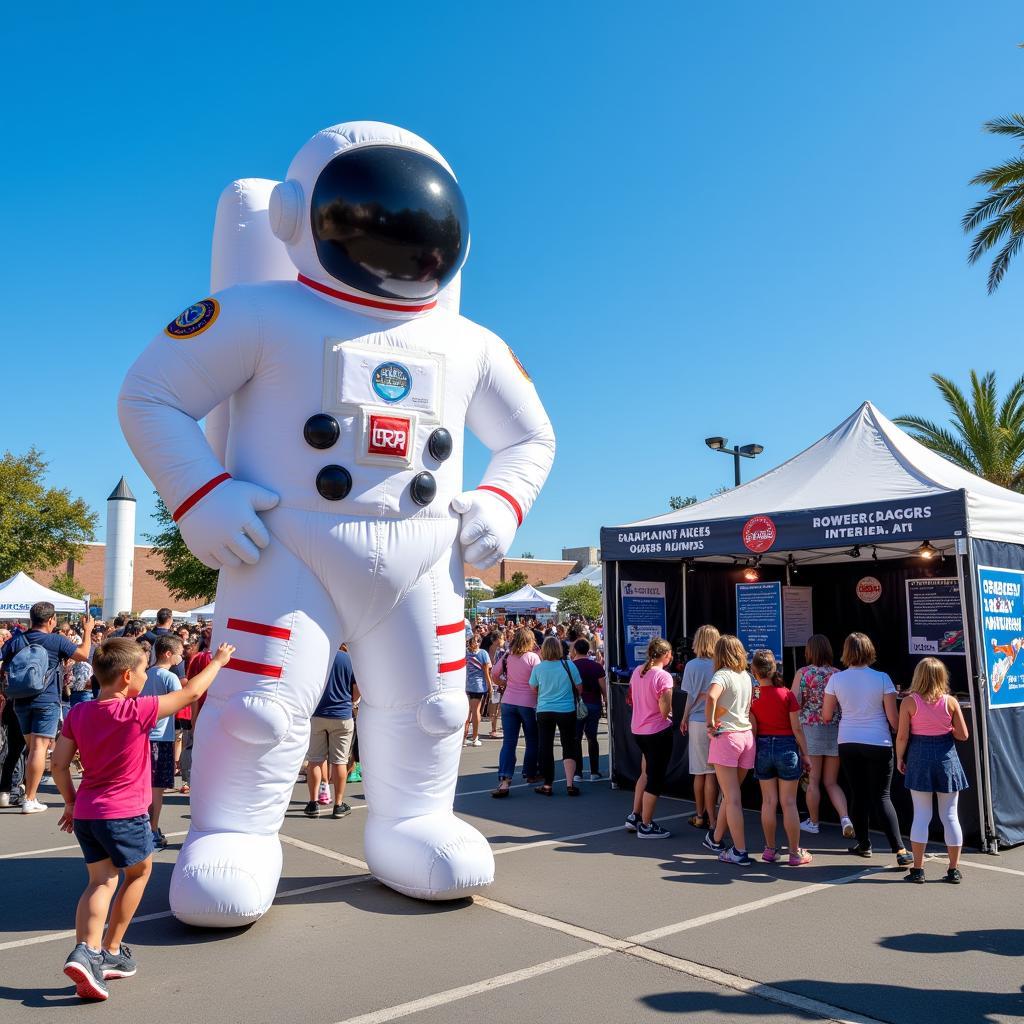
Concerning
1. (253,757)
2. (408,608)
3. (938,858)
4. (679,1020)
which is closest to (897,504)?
(938,858)

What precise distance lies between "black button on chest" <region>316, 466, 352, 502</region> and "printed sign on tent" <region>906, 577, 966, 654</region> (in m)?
7.51

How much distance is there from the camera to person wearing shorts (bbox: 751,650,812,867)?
5.88 metres

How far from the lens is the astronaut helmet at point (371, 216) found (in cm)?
461

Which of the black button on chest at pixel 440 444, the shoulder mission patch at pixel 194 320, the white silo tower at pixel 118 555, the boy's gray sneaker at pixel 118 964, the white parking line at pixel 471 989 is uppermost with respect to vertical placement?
the white silo tower at pixel 118 555

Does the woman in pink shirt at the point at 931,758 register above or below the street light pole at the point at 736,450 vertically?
below

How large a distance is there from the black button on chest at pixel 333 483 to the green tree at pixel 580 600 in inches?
1348

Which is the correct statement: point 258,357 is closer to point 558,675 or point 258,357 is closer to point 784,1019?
point 784,1019

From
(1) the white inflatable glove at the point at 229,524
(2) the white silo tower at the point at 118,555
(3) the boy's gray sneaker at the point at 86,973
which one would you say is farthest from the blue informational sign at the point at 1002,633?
(2) the white silo tower at the point at 118,555

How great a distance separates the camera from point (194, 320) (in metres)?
4.66

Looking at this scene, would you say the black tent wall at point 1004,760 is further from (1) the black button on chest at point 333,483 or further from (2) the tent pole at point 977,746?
(1) the black button on chest at point 333,483

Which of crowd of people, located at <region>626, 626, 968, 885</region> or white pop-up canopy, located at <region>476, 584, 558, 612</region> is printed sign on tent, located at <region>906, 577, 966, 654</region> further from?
white pop-up canopy, located at <region>476, 584, 558, 612</region>

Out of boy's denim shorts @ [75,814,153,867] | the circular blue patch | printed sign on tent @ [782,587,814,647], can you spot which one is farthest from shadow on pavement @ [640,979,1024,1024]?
printed sign on tent @ [782,587,814,647]

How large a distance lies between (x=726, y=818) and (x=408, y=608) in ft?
9.23

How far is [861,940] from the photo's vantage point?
442 cm
